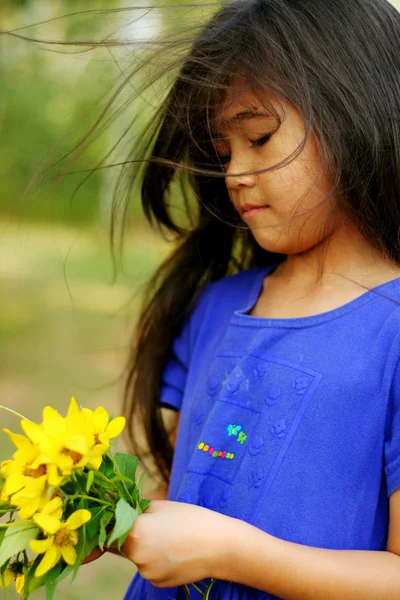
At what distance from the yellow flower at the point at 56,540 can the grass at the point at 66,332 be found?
1083 millimetres

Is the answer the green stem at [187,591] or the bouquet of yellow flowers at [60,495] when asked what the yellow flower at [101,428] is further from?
the green stem at [187,591]

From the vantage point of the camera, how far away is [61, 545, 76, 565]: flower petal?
38.3 inches

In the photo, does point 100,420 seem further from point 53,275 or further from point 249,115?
point 53,275

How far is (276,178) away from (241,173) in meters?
0.06

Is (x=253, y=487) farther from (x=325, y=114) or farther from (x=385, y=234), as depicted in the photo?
(x=325, y=114)

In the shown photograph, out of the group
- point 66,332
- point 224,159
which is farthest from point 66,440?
point 66,332

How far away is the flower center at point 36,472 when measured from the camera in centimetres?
95

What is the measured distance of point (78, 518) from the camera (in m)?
0.96

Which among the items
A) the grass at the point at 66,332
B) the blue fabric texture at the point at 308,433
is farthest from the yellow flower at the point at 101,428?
the grass at the point at 66,332

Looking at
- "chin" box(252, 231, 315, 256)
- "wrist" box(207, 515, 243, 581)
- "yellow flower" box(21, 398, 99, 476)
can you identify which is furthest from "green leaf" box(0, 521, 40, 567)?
"chin" box(252, 231, 315, 256)

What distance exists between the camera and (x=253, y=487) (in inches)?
47.4

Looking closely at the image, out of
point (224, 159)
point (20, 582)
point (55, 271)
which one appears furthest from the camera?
point (55, 271)

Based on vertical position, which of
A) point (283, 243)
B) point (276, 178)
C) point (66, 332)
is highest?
point (276, 178)

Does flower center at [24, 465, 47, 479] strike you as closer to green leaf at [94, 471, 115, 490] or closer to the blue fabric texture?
green leaf at [94, 471, 115, 490]
